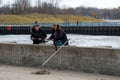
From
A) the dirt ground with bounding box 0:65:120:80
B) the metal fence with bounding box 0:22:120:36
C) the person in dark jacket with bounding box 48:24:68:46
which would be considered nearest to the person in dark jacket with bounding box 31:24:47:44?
the person in dark jacket with bounding box 48:24:68:46

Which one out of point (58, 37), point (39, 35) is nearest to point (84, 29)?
point (39, 35)

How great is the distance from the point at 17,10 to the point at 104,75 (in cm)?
12543

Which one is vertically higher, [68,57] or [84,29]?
[68,57]

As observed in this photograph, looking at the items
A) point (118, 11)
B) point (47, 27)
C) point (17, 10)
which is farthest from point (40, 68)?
point (118, 11)

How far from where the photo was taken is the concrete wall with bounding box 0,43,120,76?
40.3ft

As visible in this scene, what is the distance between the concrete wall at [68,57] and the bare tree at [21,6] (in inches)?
4740

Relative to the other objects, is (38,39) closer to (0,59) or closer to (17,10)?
(0,59)

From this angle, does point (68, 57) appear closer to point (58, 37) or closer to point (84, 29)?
point (58, 37)

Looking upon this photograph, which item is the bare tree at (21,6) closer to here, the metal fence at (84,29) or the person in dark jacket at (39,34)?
the metal fence at (84,29)

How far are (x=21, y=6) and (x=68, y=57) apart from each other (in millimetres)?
127983

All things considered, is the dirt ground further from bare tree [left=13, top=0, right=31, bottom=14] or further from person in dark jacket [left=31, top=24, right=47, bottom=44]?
bare tree [left=13, top=0, right=31, bottom=14]

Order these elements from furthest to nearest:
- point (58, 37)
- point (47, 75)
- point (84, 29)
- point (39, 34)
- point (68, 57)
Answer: point (84, 29)
point (39, 34)
point (58, 37)
point (68, 57)
point (47, 75)

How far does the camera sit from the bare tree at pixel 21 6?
5305 inches

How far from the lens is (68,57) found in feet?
43.1
